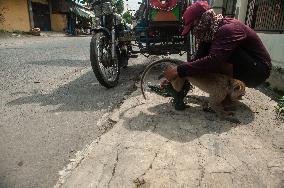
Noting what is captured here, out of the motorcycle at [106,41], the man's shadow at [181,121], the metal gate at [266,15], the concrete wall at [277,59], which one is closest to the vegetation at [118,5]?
Answer: the motorcycle at [106,41]

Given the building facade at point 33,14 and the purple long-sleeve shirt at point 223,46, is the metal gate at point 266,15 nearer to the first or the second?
the purple long-sleeve shirt at point 223,46

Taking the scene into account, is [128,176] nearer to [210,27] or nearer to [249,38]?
[210,27]

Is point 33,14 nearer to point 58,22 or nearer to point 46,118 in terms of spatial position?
point 58,22

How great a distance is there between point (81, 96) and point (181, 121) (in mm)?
2062

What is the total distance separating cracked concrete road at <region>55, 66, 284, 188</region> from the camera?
237cm

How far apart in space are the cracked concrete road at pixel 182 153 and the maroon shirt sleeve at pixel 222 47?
0.62 m

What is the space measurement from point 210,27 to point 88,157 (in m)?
1.88

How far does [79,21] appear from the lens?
126ft

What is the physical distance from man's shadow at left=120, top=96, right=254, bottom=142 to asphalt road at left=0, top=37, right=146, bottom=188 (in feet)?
1.64

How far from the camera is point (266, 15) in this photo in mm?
8422

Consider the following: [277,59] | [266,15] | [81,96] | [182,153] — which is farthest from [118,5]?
[266,15]

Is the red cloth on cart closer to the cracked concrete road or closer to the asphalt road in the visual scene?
the asphalt road

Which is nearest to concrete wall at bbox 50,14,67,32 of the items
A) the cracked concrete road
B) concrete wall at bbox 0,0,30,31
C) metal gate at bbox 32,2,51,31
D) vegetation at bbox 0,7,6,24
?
metal gate at bbox 32,2,51,31

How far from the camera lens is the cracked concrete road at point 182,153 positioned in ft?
7.77
